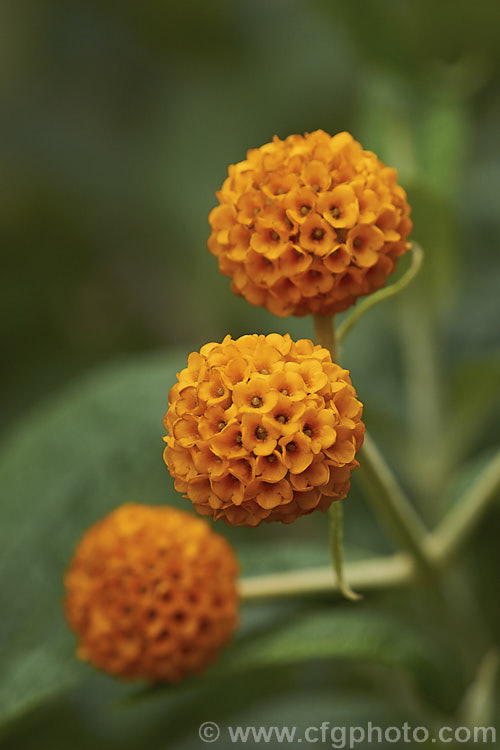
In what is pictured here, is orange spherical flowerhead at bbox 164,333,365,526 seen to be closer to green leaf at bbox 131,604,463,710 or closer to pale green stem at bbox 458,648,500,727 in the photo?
green leaf at bbox 131,604,463,710

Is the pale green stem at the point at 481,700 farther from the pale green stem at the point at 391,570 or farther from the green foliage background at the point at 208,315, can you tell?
the pale green stem at the point at 391,570

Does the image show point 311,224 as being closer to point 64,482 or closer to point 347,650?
point 347,650

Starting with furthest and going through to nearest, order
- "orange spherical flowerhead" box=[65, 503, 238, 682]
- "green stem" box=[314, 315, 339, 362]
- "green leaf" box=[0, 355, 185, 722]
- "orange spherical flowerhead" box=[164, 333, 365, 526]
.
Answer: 1. "green leaf" box=[0, 355, 185, 722]
2. "orange spherical flowerhead" box=[65, 503, 238, 682]
3. "green stem" box=[314, 315, 339, 362]
4. "orange spherical flowerhead" box=[164, 333, 365, 526]

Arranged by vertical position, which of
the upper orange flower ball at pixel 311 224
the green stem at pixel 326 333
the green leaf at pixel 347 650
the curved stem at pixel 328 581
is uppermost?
the upper orange flower ball at pixel 311 224

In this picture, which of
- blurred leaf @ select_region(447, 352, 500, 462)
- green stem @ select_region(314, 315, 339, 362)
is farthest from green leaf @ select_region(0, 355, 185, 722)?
green stem @ select_region(314, 315, 339, 362)

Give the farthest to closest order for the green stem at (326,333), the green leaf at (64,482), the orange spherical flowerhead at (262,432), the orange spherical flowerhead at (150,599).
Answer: the green leaf at (64,482), the orange spherical flowerhead at (150,599), the green stem at (326,333), the orange spherical flowerhead at (262,432)

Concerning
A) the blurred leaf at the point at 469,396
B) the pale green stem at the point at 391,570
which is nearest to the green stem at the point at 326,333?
the pale green stem at the point at 391,570

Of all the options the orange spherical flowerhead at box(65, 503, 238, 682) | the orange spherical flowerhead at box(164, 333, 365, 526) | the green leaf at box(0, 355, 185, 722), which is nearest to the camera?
the orange spherical flowerhead at box(164, 333, 365, 526)
